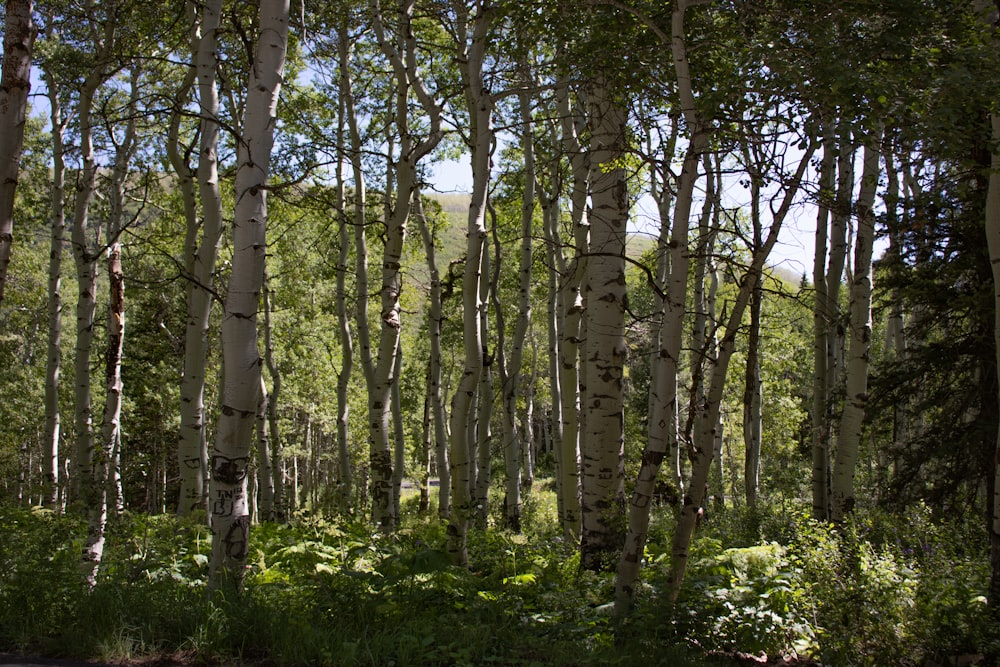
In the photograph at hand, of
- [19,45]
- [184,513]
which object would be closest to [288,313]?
[184,513]

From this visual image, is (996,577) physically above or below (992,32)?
below

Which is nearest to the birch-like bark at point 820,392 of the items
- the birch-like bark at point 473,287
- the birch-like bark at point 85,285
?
the birch-like bark at point 473,287

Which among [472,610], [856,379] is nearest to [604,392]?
[472,610]

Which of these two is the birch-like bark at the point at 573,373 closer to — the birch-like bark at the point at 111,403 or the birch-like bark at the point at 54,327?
the birch-like bark at the point at 111,403

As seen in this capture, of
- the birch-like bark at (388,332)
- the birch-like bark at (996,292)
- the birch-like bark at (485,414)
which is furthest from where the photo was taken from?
the birch-like bark at (388,332)

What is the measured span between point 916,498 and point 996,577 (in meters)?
4.79

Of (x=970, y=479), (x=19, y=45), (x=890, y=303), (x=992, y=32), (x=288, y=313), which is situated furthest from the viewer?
(x=288, y=313)

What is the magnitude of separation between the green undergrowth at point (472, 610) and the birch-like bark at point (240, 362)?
327mm

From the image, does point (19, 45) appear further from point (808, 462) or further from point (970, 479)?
point (808, 462)

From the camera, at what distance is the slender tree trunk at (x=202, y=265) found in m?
6.46

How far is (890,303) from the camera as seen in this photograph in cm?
995

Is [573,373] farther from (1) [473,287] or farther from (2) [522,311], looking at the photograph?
(2) [522,311]

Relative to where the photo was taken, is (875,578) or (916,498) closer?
(875,578)

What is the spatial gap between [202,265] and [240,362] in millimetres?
3940
